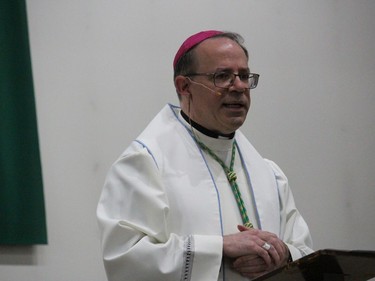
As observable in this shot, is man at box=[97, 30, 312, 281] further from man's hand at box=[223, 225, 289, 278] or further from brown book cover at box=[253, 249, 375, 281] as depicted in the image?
brown book cover at box=[253, 249, 375, 281]

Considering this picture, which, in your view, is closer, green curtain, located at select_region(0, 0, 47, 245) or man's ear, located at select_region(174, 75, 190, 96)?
man's ear, located at select_region(174, 75, 190, 96)

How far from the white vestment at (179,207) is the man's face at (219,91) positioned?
90 mm

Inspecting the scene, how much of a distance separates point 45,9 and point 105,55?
405 millimetres

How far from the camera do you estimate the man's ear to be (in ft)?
8.79

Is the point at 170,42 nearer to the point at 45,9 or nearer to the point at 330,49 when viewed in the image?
the point at 45,9

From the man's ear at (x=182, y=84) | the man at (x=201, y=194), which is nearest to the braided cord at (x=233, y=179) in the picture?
the man at (x=201, y=194)

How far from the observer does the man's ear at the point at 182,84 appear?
8.79 ft

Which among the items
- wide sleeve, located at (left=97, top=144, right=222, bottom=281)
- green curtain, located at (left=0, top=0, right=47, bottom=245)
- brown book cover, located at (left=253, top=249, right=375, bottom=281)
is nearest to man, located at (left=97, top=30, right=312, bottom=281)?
wide sleeve, located at (left=97, top=144, right=222, bottom=281)

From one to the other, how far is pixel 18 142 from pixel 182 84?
3.59 ft

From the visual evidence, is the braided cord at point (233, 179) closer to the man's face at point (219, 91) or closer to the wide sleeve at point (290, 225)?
the man's face at point (219, 91)

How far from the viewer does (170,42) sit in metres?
3.84

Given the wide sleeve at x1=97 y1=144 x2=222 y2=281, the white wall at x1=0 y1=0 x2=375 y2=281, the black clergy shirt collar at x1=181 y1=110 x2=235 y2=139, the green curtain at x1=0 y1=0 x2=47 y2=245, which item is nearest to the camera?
the wide sleeve at x1=97 y1=144 x2=222 y2=281

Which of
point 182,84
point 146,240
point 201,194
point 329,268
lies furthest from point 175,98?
point 329,268

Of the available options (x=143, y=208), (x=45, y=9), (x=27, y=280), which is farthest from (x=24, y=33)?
(x=143, y=208)
